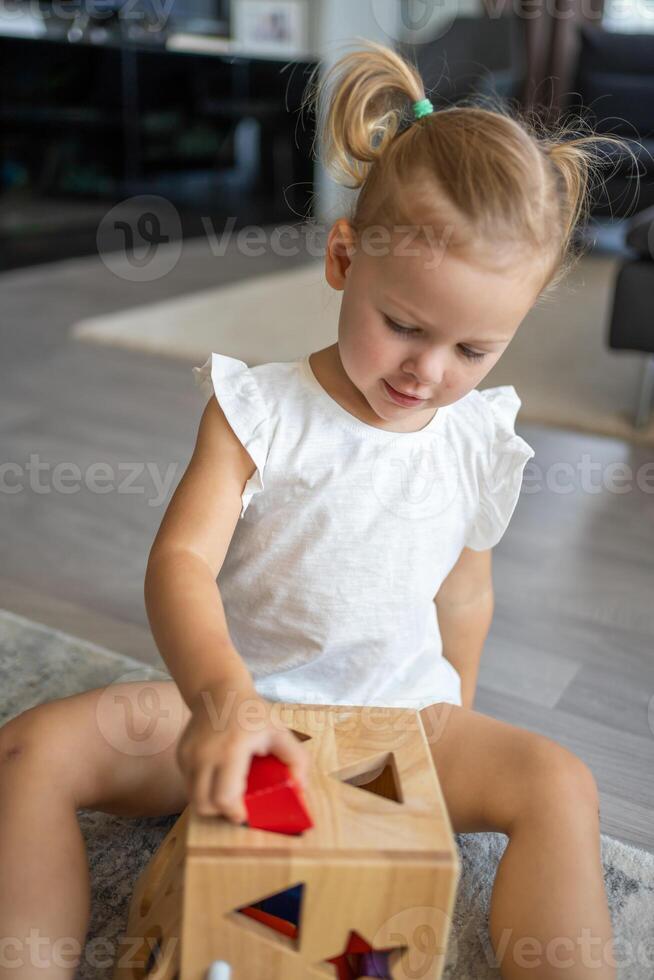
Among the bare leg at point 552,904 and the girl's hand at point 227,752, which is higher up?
the girl's hand at point 227,752

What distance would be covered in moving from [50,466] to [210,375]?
94cm

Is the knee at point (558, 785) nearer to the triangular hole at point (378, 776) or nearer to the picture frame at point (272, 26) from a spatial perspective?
the triangular hole at point (378, 776)

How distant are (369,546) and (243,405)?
14 cm

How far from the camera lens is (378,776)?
0.63m

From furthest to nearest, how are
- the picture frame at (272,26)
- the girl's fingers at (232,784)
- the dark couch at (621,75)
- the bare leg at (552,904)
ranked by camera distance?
the picture frame at (272,26)
the dark couch at (621,75)
the bare leg at (552,904)
the girl's fingers at (232,784)

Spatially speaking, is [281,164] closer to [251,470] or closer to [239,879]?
[251,470]

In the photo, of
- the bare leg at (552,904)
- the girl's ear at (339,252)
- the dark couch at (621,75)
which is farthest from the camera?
the dark couch at (621,75)

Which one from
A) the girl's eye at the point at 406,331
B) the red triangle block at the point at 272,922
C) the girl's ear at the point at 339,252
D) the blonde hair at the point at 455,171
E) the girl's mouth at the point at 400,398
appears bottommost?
the red triangle block at the point at 272,922

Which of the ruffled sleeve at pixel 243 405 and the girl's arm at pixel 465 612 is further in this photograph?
the girl's arm at pixel 465 612

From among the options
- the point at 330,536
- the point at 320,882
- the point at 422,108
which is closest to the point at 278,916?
the point at 320,882

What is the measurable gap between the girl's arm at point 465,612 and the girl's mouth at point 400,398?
23cm

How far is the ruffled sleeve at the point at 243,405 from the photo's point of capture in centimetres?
72

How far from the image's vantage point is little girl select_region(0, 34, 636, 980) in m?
0.60

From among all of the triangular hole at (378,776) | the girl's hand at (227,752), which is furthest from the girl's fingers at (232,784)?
the triangular hole at (378,776)
